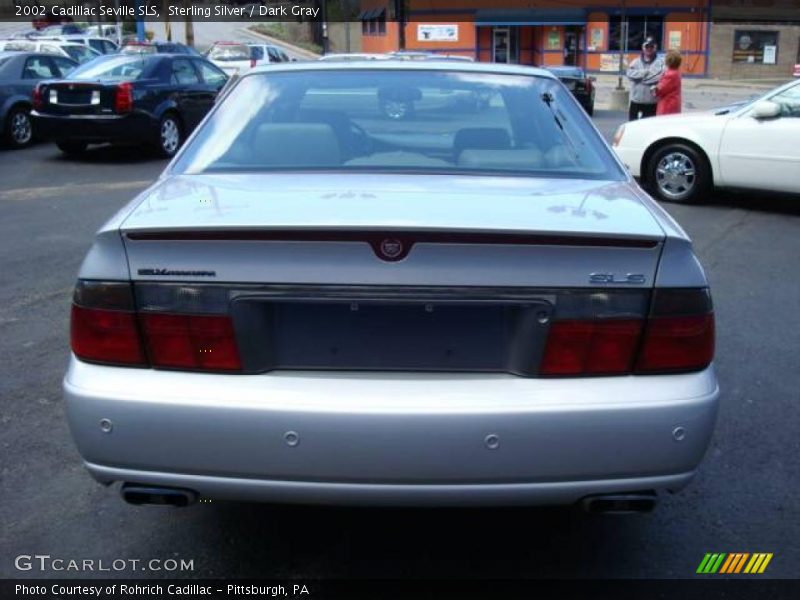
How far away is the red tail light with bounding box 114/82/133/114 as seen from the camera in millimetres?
12938

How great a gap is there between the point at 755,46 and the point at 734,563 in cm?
4202

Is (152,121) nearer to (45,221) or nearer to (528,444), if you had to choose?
(45,221)

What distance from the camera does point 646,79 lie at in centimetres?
1345

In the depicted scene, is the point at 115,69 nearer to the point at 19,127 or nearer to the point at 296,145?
the point at 19,127

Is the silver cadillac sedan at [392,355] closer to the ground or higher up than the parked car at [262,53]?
higher up

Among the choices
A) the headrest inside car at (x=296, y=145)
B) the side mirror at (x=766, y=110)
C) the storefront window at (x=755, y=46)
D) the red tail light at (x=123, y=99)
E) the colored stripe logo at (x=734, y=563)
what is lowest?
the storefront window at (x=755, y=46)

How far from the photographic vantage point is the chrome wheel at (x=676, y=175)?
10.0 meters

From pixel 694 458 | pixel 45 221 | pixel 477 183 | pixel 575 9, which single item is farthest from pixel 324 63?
pixel 575 9

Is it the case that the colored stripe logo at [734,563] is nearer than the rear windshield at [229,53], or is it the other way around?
the colored stripe logo at [734,563]

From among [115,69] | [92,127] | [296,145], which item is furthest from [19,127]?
[296,145]

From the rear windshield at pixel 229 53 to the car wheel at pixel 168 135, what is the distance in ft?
58.0

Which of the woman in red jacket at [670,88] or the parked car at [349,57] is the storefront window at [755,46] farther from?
the parked car at [349,57]

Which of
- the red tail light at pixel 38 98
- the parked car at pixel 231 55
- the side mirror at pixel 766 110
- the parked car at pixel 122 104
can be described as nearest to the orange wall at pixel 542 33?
the parked car at pixel 231 55

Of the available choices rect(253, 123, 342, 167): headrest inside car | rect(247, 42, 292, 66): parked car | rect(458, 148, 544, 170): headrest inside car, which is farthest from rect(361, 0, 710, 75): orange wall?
rect(253, 123, 342, 167): headrest inside car
